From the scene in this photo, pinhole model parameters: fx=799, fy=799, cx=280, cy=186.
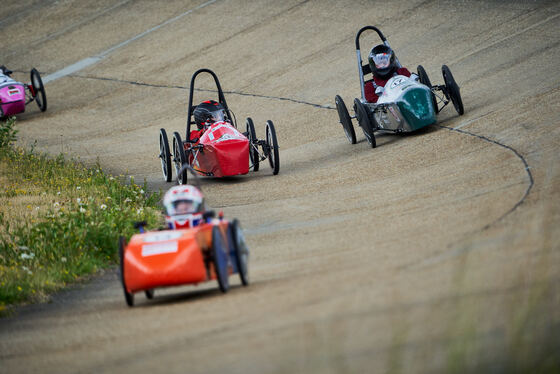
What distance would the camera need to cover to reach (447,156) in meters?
13.5

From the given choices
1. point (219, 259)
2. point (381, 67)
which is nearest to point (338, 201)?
point (219, 259)

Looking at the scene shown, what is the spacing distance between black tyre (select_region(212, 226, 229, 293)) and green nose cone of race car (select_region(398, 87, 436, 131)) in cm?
803

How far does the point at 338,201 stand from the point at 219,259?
4813 mm

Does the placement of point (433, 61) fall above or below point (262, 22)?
below

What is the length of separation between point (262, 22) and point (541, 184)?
20905 mm

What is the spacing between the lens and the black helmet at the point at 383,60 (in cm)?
1664

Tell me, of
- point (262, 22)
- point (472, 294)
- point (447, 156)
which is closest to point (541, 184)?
point (447, 156)

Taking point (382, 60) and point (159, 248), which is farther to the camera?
point (382, 60)

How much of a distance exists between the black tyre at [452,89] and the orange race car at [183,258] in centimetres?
872

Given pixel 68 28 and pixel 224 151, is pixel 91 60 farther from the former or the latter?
pixel 224 151

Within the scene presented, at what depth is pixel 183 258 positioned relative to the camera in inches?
300

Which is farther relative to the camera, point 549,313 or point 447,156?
point 447,156

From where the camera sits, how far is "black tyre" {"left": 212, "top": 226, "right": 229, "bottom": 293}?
7531mm

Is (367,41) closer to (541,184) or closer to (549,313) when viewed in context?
(541,184)
